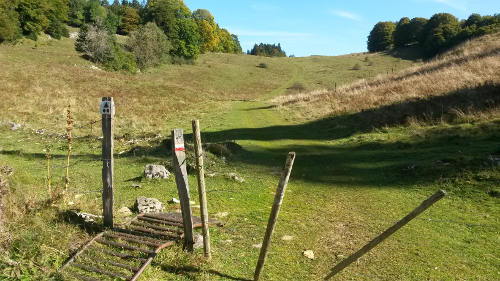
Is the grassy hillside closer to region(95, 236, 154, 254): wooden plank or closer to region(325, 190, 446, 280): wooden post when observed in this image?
region(95, 236, 154, 254): wooden plank

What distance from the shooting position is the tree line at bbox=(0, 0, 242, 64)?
6034cm

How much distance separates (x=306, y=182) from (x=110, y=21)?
9308 centimetres

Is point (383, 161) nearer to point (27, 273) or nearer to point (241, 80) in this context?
point (27, 273)

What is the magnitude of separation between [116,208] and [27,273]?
3336mm

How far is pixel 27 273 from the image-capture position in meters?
5.04

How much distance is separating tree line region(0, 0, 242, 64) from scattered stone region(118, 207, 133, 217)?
55.8 metres

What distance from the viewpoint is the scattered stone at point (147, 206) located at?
8.29m

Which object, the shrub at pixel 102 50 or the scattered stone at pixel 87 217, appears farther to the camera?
the shrub at pixel 102 50

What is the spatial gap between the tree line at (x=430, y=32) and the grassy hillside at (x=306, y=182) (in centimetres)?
5550

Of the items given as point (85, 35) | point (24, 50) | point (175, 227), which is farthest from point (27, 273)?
point (85, 35)

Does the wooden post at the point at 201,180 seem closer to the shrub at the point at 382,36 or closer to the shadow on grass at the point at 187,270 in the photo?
the shadow on grass at the point at 187,270

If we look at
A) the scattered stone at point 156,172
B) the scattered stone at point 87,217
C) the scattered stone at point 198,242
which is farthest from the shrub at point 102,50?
the scattered stone at point 198,242

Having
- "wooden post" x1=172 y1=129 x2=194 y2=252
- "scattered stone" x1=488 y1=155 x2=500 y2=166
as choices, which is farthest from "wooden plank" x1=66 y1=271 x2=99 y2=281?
"scattered stone" x1=488 y1=155 x2=500 y2=166

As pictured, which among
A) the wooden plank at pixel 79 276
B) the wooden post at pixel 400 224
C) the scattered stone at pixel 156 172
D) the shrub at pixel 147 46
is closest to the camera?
the wooden post at pixel 400 224
